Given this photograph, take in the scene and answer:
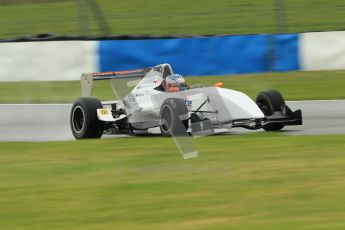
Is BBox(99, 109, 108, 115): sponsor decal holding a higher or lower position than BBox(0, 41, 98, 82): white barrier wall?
lower

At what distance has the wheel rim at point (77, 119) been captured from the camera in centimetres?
1156

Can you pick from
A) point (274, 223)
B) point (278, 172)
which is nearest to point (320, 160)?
point (278, 172)

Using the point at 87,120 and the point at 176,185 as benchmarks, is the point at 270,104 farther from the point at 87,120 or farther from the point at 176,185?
the point at 176,185

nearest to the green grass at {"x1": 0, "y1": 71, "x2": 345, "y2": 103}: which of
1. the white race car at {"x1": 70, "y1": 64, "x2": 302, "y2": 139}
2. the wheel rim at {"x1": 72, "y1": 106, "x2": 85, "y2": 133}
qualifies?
the white race car at {"x1": 70, "y1": 64, "x2": 302, "y2": 139}

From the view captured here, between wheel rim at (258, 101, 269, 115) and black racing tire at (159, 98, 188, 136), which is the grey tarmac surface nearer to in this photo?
wheel rim at (258, 101, 269, 115)

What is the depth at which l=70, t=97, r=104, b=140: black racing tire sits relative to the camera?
1126 cm

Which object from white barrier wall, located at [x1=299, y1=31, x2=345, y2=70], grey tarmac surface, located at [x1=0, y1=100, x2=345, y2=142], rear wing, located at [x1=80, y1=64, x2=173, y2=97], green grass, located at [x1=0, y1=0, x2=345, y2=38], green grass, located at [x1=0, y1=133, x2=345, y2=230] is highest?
green grass, located at [x1=0, y1=0, x2=345, y2=38]

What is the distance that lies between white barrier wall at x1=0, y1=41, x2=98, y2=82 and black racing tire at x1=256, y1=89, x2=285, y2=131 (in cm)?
666

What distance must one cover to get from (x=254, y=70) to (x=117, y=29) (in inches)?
151

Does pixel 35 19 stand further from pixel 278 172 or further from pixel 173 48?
pixel 278 172

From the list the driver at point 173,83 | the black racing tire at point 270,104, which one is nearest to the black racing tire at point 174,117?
the driver at point 173,83

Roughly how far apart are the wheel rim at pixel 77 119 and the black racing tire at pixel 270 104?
230 cm

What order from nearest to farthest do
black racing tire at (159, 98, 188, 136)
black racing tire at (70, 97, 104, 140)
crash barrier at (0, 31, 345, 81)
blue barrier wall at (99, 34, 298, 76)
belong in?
black racing tire at (159, 98, 188, 136)
black racing tire at (70, 97, 104, 140)
crash barrier at (0, 31, 345, 81)
blue barrier wall at (99, 34, 298, 76)

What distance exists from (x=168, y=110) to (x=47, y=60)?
7.55m
